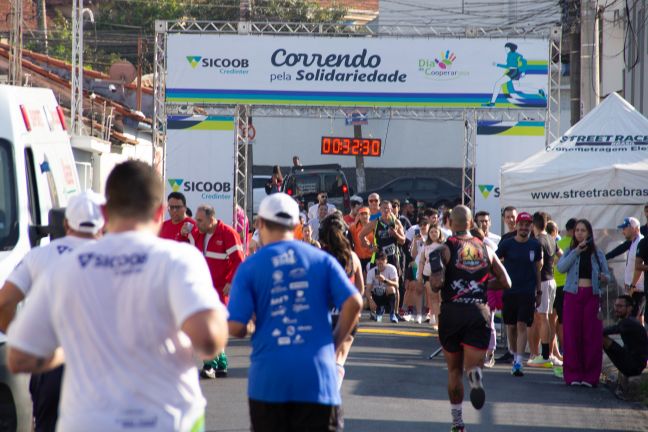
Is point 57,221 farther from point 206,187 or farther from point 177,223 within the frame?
point 206,187

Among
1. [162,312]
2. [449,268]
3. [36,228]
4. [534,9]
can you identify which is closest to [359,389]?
[449,268]

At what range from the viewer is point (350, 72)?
2272 centimetres

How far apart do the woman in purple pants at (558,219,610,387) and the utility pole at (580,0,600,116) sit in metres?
9.93

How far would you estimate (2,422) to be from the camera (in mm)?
7227

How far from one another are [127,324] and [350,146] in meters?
29.5

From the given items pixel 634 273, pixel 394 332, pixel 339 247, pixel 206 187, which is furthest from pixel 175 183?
pixel 339 247

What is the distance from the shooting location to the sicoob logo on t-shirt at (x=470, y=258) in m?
9.27

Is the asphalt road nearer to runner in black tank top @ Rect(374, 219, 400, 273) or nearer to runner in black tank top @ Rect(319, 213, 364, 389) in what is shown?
runner in black tank top @ Rect(319, 213, 364, 389)

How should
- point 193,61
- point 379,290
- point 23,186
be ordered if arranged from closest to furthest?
point 23,186 < point 379,290 < point 193,61

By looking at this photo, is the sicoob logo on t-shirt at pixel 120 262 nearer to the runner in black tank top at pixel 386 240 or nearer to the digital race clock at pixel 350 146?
the runner in black tank top at pixel 386 240

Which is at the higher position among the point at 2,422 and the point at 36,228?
the point at 36,228

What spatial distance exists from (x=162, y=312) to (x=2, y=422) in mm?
3880

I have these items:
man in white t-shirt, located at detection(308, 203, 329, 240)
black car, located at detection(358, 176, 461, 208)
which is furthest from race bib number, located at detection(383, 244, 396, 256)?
black car, located at detection(358, 176, 461, 208)

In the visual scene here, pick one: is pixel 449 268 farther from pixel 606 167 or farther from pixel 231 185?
pixel 231 185
